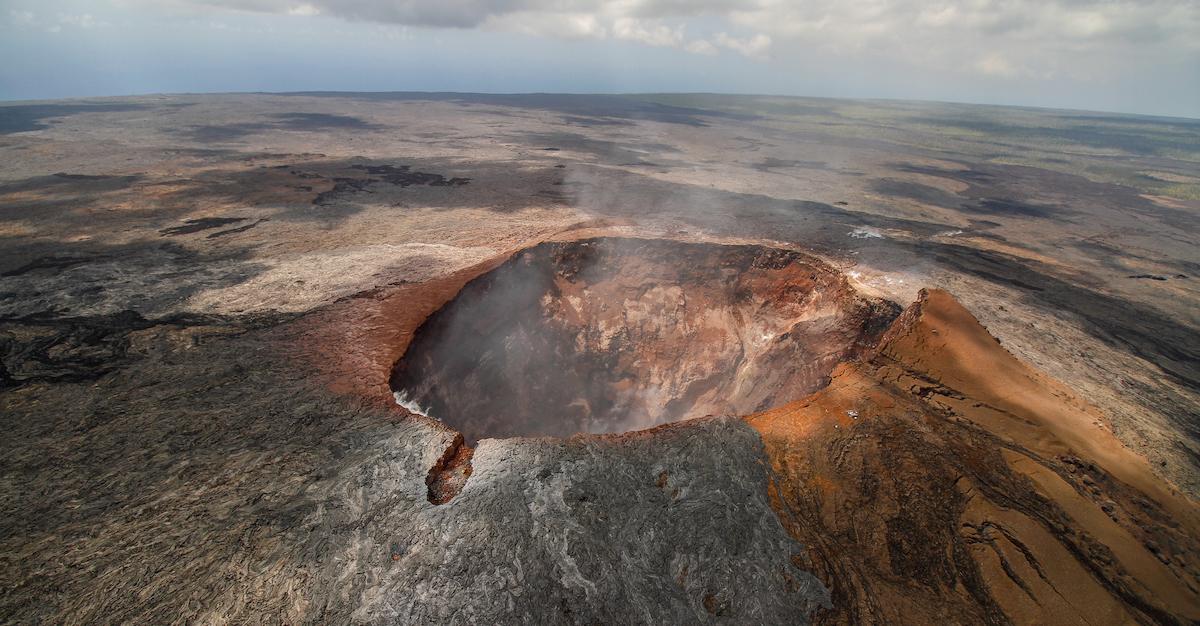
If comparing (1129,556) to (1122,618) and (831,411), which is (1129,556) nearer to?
(1122,618)

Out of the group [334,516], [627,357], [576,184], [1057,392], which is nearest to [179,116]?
[576,184]

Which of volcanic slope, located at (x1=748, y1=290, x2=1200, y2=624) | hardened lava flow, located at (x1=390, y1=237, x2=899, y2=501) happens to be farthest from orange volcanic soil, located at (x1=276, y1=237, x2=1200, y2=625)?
hardened lava flow, located at (x1=390, y1=237, x2=899, y2=501)

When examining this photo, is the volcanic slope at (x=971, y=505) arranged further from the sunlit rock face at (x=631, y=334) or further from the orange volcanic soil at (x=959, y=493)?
the sunlit rock face at (x=631, y=334)

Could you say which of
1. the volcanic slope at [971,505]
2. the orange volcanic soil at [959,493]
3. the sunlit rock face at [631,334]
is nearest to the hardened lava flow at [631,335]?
the sunlit rock face at [631,334]

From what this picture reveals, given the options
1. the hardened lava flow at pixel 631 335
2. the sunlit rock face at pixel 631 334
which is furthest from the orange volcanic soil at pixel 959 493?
the sunlit rock face at pixel 631 334

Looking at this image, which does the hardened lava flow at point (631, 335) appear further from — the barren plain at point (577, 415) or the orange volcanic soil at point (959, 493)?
the orange volcanic soil at point (959, 493)

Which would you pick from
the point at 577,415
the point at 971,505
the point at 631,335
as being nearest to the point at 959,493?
the point at 971,505

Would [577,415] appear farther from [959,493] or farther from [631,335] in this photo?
[959,493]

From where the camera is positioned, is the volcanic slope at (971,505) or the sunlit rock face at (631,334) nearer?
the volcanic slope at (971,505)
